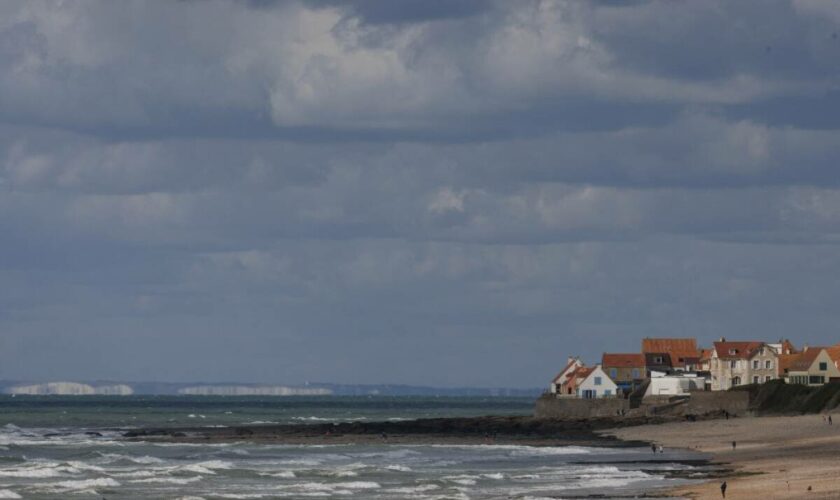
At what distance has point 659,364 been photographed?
547 feet

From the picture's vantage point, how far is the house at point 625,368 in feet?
531

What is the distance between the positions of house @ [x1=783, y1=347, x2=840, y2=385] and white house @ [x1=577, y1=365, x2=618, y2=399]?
1628 cm

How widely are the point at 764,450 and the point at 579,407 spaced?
53.3 m

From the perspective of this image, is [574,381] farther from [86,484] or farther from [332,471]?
[86,484]

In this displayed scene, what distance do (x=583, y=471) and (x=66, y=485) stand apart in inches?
1004

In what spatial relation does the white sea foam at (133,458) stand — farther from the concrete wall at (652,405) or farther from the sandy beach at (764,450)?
the concrete wall at (652,405)

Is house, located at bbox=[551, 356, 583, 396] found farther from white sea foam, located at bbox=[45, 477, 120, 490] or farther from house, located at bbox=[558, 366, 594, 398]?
white sea foam, located at bbox=[45, 477, 120, 490]

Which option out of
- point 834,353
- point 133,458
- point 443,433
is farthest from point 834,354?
point 133,458

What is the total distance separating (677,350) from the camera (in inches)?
6831

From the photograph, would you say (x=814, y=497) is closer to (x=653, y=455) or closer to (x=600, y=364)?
(x=653, y=455)

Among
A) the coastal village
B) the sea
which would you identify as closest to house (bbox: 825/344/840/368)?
the coastal village

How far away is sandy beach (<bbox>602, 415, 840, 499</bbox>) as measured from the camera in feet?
224

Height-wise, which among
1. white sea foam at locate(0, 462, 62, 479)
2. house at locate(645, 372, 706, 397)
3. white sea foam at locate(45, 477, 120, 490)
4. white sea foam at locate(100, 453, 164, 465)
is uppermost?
house at locate(645, 372, 706, 397)

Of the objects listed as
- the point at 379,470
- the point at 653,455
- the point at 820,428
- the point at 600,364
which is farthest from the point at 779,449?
the point at 600,364
